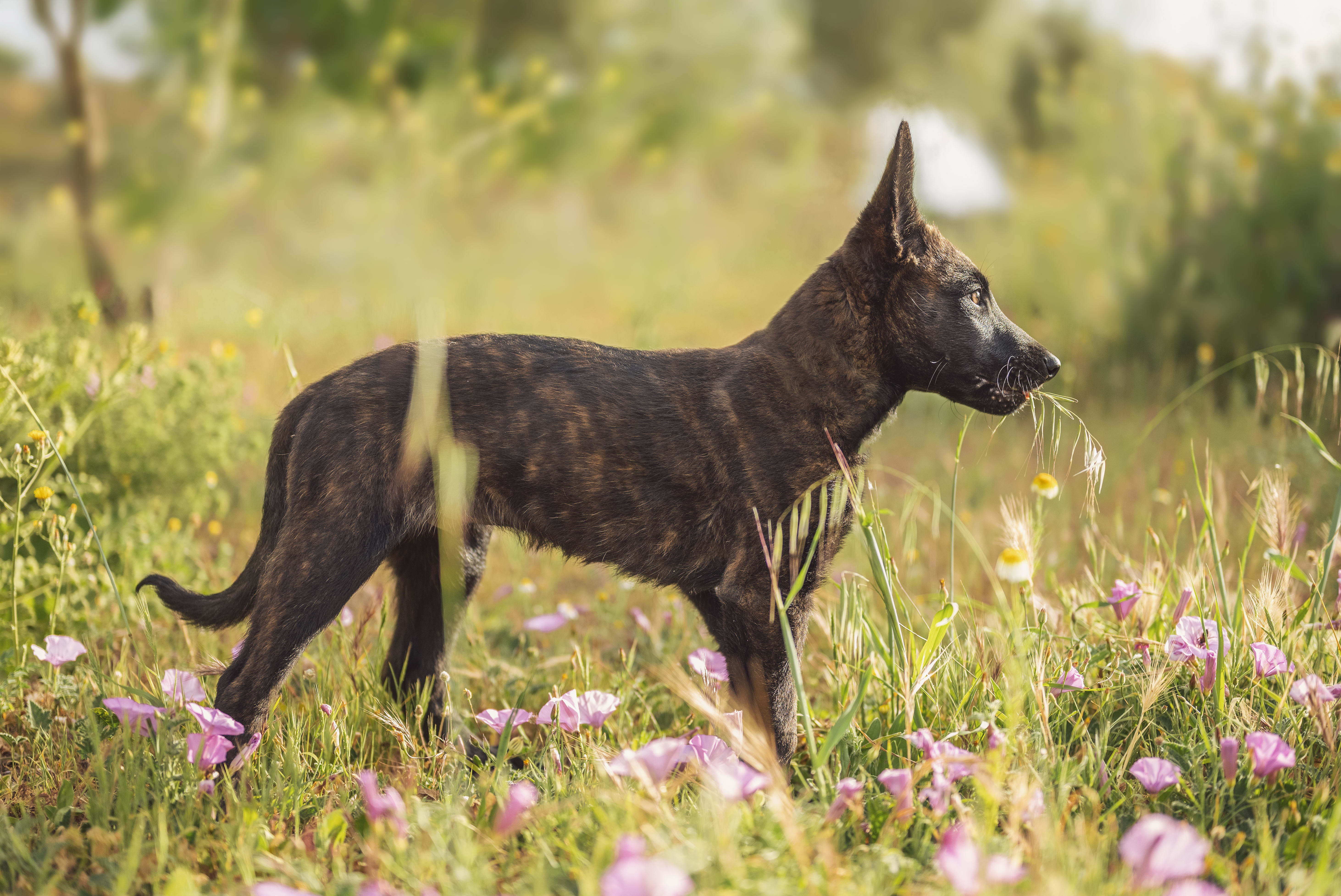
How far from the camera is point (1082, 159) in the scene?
7840mm

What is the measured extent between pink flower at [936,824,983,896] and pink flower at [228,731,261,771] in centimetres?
169

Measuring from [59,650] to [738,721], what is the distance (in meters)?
1.95

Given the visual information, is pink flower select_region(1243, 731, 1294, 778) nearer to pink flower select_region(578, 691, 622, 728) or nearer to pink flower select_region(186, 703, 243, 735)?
pink flower select_region(578, 691, 622, 728)

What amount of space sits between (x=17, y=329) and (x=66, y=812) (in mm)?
3955

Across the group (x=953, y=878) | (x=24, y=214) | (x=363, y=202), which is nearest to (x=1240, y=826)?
(x=953, y=878)

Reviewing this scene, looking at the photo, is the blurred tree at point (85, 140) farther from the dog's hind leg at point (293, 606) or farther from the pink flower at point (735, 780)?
the pink flower at point (735, 780)

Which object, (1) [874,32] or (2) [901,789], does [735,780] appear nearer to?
(2) [901,789]

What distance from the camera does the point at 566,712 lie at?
8.06ft

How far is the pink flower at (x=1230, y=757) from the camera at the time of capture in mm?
2059

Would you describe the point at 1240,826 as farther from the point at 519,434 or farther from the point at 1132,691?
the point at 519,434

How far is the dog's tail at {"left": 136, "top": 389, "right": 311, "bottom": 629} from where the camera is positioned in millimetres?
2648

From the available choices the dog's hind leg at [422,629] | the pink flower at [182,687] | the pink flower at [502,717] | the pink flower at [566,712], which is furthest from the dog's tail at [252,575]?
the pink flower at [566,712]

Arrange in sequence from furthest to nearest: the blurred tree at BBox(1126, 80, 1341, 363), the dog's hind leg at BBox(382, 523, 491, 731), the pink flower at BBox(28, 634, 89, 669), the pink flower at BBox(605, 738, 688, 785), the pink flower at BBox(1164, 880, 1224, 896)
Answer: the blurred tree at BBox(1126, 80, 1341, 363), the dog's hind leg at BBox(382, 523, 491, 731), the pink flower at BBox(28, 634, 89, 669), the pink flower at BBox(605, 738, 688, 785), the pink flower at BBox(1164, 880, 1224, 896)

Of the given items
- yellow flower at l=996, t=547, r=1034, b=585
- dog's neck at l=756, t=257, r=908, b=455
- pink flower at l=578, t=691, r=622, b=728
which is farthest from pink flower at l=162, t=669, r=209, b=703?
yellow flower at l=996, t=547, r=1034, b=585
